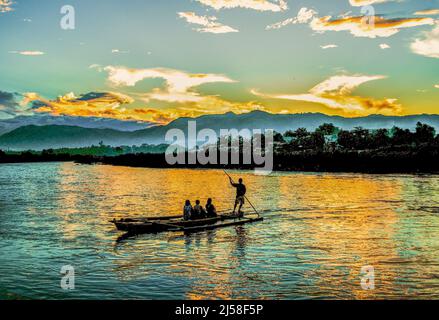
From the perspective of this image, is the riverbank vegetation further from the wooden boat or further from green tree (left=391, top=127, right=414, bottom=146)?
the wooden boat

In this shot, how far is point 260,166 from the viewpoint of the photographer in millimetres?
142500

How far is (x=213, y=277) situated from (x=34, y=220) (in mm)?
22725

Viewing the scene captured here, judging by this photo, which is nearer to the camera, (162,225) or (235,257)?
(235,257)

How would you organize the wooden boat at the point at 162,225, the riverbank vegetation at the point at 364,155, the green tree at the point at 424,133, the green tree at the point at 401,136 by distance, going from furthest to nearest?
1. the green tree at the point at 401,136
2. the green tree at the point at 424,133
3. the riverbank vegetation at the point at 364,155
4. the wooden boat at the point at 162,225

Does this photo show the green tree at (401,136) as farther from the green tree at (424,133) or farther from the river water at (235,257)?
the river water at (235,257)

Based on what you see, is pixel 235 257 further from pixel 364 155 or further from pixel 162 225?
pixel 364 155

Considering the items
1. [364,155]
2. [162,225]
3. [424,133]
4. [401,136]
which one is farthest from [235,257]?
[401,136]

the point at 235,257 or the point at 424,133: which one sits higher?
the point at 424,133

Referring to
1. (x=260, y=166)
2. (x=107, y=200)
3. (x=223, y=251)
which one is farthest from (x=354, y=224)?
(x=260, y=166)

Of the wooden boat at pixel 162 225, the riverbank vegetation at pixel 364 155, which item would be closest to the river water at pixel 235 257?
the wooden boat at pixel 162 225

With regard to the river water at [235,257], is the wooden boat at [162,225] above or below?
above

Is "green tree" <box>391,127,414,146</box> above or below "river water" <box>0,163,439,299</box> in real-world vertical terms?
above

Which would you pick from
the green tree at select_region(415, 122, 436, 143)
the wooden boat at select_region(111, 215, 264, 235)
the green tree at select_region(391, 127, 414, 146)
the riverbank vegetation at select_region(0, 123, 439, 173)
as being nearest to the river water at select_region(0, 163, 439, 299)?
the wooden boat at select_region(111, 215, 264, 235)

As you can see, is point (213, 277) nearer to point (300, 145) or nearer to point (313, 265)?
point (313, 265)
